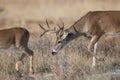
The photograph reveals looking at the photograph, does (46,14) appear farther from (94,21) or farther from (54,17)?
(94,21)

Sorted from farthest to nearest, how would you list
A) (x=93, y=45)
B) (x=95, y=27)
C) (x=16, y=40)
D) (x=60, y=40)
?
(x=95, y=27) → (x=93, y=45) → (x=60, y=40) → (x=16, y=40)

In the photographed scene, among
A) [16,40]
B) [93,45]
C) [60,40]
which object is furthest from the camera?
[93,45]

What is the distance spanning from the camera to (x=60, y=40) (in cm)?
1370

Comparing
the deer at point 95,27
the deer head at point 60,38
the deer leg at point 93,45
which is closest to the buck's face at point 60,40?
the deer head at point 60,38

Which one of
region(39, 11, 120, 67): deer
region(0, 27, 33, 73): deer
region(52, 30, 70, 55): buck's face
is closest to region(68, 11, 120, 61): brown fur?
region(39, 11, 120, 67): deer

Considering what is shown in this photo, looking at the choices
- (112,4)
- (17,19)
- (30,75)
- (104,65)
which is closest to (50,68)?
(30,75)

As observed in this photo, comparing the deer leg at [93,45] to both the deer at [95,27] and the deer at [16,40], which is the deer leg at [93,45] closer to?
the deer at [95,27]

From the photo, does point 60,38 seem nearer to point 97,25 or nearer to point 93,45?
point 93,45

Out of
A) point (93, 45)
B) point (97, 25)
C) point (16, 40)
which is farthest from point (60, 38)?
point (97, 25)

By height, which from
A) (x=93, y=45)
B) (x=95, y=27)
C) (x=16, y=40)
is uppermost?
(x=16, y=40)

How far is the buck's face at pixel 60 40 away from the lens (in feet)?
44.4

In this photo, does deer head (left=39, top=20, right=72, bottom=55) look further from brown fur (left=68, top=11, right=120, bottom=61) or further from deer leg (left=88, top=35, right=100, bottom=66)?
deer leg (left=88, top=35, right=100, bottom=66)

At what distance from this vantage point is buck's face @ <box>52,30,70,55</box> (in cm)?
1352

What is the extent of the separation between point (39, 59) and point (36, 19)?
13.1m
